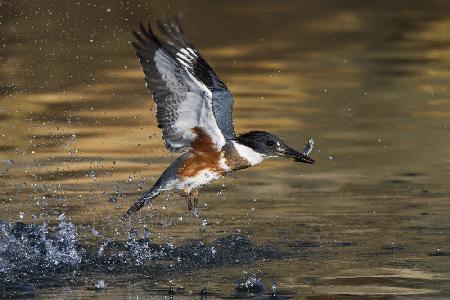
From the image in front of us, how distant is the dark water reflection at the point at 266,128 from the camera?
7.27 m

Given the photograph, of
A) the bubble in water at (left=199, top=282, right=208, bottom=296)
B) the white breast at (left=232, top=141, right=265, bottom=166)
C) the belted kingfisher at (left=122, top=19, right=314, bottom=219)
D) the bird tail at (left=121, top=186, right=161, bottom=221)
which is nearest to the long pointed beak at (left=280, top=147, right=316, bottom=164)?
the belted kingfisher at (left=122, top=19, right=314, bottom=219)

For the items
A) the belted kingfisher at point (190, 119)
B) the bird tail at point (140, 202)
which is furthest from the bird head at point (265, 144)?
the bird tail at point (140, 202)

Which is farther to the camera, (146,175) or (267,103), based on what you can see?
(267,103)

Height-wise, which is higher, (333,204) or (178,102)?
(178,102)

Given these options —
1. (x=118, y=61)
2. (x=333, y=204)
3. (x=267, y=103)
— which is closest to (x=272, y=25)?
(x=118, y=61)

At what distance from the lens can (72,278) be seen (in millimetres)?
7121

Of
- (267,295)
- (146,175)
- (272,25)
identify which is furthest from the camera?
(272,25)

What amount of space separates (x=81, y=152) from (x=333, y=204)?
7.60 ft

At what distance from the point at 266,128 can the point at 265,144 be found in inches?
111

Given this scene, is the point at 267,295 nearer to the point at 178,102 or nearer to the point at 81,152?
the point at 178,102

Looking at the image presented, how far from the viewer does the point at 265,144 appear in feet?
27.3

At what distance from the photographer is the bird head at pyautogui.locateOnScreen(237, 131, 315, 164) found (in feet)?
26.9

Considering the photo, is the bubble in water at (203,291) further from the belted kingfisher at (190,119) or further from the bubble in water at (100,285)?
the belted kingfisher at (190,119)

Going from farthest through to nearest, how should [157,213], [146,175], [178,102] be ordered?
1. [146,175]
2. [157,213]
3. [178,102]
